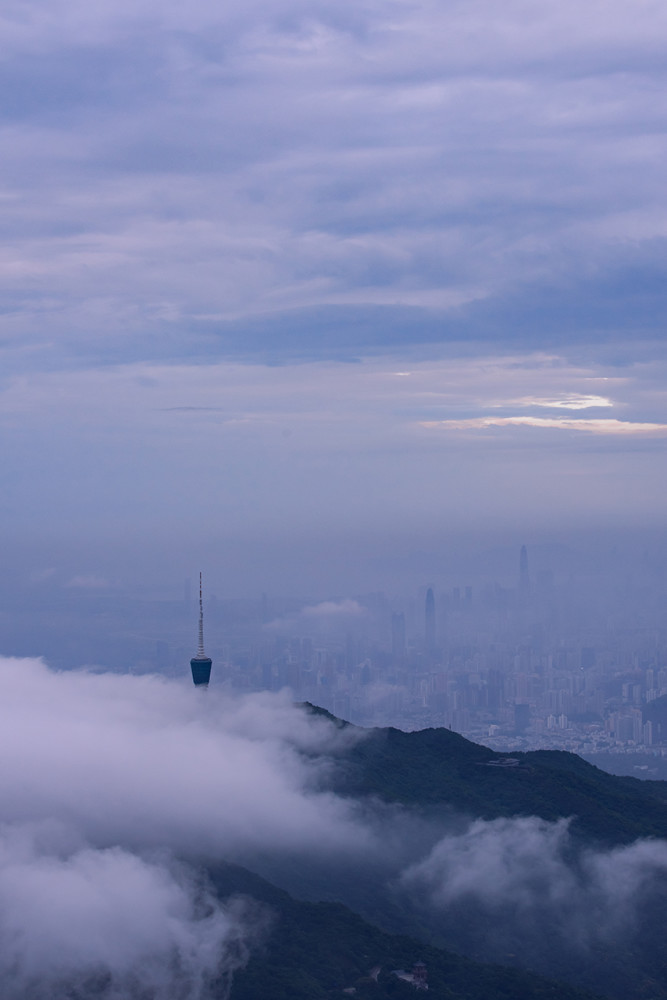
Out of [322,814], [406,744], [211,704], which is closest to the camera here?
[322,814]

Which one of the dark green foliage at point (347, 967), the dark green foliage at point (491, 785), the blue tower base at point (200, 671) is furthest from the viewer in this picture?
the blue tower base at point (200, 671)

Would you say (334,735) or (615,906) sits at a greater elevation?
(334,735)

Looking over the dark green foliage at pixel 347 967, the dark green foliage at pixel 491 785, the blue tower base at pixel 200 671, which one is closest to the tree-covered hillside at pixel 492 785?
the dark green foliage at pixel 491 785

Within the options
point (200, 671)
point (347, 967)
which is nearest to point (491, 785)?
point (347, 967)

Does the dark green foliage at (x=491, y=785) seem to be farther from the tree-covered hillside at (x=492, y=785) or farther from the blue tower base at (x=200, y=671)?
the blue tower base at (x=200, y=671)

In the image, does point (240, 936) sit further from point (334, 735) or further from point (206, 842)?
point (334, 735)

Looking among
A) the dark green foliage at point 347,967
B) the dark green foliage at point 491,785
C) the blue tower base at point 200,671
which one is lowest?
the dark green foliage at point 347,967

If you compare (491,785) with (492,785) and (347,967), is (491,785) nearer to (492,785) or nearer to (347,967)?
(492,785)

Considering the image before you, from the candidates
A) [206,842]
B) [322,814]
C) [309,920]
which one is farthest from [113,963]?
[322,814]
